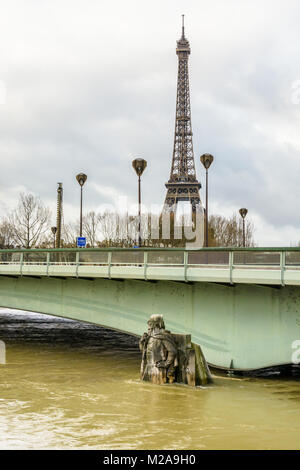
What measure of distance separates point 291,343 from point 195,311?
3.77 metres

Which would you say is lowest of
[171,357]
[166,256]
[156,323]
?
[171,357]

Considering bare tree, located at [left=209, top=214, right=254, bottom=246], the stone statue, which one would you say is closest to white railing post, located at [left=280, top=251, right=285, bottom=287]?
the stone statue

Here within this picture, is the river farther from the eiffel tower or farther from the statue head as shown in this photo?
the eiffel tower

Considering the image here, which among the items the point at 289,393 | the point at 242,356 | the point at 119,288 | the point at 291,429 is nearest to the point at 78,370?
the point at 119,288

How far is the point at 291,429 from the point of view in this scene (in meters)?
13.1

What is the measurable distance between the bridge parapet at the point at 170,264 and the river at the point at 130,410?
12.0 ft

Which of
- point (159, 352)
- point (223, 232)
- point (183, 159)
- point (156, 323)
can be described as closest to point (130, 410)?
point (159, 352)

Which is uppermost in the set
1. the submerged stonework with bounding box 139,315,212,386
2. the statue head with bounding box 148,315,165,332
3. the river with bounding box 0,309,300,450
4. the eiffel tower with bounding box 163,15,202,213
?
the eiffel tower with bounding box 163,15,202,213

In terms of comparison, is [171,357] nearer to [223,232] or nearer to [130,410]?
[130,410]

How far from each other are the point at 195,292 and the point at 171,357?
351 centimetres

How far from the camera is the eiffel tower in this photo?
75.1m

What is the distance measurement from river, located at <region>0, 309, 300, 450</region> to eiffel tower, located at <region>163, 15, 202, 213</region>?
53.1 meters

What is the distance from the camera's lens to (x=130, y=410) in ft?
48.4

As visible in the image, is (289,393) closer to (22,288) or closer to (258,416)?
(258,416)
